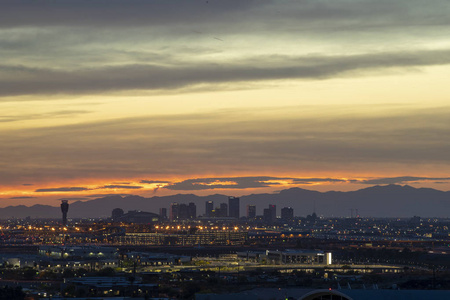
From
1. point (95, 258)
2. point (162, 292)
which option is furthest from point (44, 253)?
point (162, 292)

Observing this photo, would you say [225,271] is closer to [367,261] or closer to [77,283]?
[77,283]

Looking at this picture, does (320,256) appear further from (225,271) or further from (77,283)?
(77,283)

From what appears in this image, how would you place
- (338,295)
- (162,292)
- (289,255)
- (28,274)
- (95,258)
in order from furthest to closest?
(289,255), (95,258), (28,274), (162,292), (338,295)

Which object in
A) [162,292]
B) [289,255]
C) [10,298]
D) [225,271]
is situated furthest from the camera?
[289,255]

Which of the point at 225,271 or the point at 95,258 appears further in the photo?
the point at 95,258

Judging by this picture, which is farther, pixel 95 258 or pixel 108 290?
pixel 95 258

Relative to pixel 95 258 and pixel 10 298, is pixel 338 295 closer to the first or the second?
pixel 10 298

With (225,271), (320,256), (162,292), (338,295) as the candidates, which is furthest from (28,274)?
(338,295)

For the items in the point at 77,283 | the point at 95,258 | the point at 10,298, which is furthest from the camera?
the point at 95,258

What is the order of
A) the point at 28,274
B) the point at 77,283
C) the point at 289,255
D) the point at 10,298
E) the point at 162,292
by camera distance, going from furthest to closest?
the point at 289,255 < the point at 28,274 < the point at 77,283 < the point at 162,292 < the point at 10,298
